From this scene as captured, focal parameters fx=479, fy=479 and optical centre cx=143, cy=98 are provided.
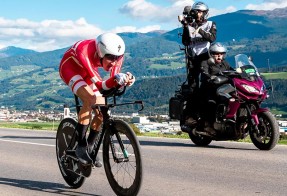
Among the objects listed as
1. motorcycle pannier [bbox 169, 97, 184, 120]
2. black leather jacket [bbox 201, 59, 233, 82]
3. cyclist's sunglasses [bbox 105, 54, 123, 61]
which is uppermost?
black leather jacket [bbox 201, 59, 233, 82]

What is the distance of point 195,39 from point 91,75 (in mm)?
5307

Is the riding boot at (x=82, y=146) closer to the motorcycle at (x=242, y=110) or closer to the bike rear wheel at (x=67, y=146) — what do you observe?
the bike rear wheel at (x=67, y=146)

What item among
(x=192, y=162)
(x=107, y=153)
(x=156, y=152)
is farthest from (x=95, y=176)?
(x=156, y=152)

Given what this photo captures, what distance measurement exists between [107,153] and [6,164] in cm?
365

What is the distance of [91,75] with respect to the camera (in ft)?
16.5

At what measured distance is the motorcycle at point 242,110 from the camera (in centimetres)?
850

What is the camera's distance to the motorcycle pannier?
995 cm

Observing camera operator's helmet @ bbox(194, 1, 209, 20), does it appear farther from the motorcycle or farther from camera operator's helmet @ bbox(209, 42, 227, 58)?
the motorcycle

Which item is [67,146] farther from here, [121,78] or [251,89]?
[251,89]

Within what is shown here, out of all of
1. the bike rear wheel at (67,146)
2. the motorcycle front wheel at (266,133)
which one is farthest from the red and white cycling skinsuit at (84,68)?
the motorcycle front wheel at (266,133)

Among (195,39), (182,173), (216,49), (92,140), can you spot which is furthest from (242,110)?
(92,140)

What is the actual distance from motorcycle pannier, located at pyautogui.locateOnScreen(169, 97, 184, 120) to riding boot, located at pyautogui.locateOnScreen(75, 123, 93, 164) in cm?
475

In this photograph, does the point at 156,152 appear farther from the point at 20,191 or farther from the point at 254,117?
the point at 20,191

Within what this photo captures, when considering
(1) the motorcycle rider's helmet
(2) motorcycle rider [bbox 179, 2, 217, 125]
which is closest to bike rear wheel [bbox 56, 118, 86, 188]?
(2) motorcycle rider [bbox 179, 2, 217, 125]
